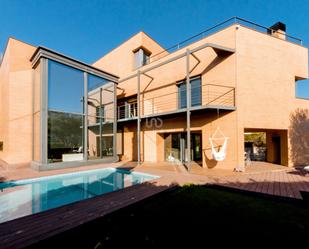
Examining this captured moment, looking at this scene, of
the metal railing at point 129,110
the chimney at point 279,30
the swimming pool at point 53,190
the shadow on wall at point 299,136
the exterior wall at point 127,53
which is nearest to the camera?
the swimming pool at point 53,190

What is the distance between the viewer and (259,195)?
14.7 feet

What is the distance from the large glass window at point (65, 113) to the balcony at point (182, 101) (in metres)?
3.19

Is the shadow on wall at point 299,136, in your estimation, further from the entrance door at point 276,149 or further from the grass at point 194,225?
the grass at point 194,225

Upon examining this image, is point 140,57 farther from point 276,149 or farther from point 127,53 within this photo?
point 276,149

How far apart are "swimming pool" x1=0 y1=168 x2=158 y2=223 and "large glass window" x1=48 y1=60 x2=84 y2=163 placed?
1734 millimetres

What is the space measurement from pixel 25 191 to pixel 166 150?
7747 mm

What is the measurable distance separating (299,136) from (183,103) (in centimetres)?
636

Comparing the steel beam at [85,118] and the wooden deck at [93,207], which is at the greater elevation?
the steel beam at [85,118]

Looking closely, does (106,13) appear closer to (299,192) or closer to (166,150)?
(166,150)

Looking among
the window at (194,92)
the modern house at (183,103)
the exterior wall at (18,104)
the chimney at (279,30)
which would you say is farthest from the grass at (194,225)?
the chimney at (279,30)

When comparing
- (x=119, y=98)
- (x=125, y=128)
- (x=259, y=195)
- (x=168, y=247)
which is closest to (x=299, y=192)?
(x=259, y=195)

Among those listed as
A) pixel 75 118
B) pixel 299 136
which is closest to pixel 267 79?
pixel 299 136

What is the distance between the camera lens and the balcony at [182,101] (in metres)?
8.14

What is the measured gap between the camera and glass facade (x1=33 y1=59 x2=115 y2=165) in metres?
8.69
